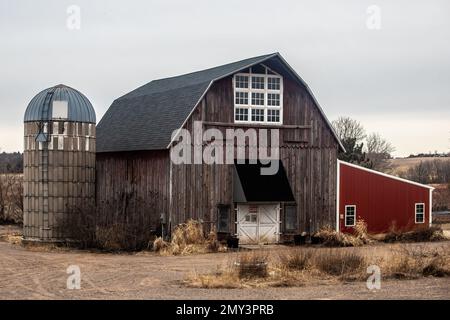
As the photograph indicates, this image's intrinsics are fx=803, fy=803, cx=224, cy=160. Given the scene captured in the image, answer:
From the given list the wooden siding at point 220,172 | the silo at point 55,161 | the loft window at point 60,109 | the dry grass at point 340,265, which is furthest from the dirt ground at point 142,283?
the loft window at point 60,109

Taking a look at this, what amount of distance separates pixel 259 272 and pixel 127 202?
14.6m

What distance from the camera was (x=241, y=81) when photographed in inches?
1374

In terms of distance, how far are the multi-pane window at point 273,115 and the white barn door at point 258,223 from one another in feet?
12.5

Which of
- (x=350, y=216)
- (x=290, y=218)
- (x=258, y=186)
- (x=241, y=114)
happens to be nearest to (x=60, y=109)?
(x=241, y=114)

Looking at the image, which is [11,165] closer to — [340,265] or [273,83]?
[273,83]

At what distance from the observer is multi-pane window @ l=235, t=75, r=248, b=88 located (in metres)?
34.8

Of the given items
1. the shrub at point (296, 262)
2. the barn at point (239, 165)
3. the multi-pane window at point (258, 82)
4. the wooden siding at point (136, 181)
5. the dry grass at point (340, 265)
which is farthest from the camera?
the multi-pane window at point (258, 82)

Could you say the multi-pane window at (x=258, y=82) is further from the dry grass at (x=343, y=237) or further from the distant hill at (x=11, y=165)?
the distant hill at (x=11, y=165)

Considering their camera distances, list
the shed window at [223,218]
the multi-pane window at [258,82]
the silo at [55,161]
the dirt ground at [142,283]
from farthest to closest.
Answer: the multi-pane window at [258,82] < the shed window at [223,218] < the silo at [55,161] < the dirt ground at [142,283]

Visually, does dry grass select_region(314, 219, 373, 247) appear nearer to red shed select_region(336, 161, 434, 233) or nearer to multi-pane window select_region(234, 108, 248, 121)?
red shed select_region(336, 161, 434, 233)

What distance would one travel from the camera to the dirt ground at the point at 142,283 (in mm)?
19828

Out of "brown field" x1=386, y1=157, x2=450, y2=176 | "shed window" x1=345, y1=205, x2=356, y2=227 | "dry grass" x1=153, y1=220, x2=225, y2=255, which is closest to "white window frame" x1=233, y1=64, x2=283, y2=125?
"dry grass" x1=153, y1=220, x2=225, y2=255
